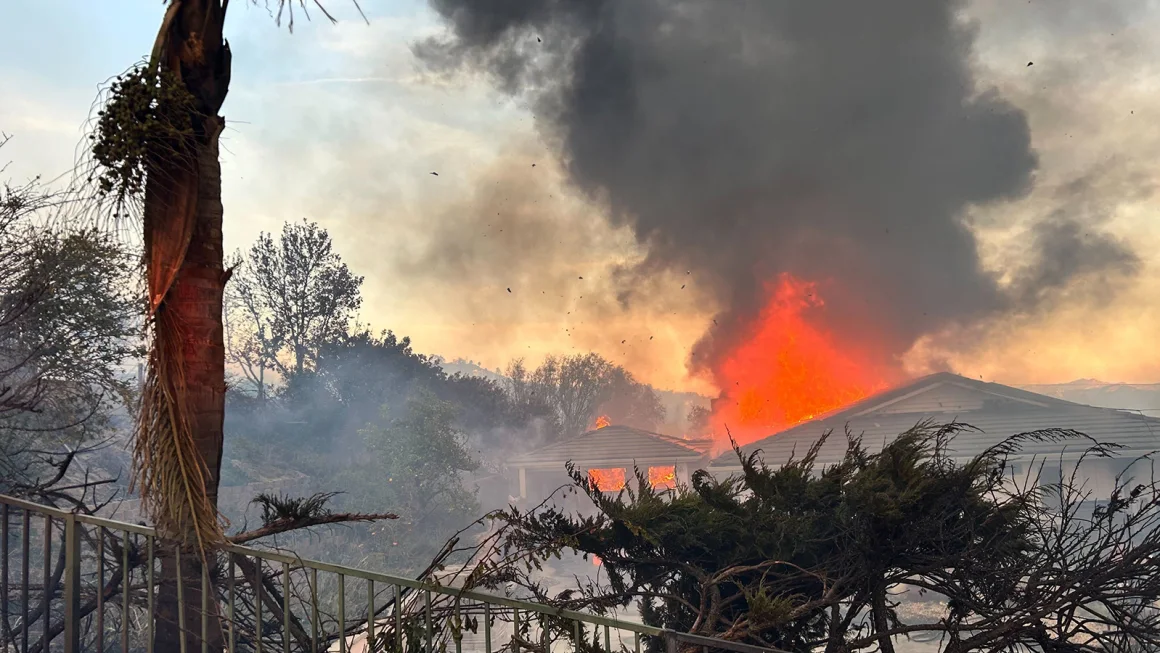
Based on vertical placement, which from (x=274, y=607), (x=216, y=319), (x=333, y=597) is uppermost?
(x=216, y=319)

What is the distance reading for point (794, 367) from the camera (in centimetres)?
3138

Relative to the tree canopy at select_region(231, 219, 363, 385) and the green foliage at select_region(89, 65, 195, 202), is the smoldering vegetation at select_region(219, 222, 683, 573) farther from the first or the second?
the green foliage at select_region(89, 65, 195, 202)

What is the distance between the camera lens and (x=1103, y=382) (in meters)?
41.8

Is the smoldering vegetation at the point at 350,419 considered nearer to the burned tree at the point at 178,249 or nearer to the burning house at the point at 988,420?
the burning house at the point at 988,420

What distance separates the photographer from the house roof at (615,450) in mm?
27938

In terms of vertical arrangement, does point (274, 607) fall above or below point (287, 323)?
below

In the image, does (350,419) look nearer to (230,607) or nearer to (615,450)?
(615,450)

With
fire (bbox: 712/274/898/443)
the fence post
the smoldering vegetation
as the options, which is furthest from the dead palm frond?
fire (bbox: 712/274/898/443)

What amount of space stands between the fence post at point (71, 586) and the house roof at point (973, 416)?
64.4 feet

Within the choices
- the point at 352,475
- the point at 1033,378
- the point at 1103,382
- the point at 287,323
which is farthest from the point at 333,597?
the point at 1103,382

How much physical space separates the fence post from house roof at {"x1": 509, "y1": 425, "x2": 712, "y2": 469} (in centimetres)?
2506

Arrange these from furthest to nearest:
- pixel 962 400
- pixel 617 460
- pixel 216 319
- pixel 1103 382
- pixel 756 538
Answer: pixel 1103 382, pixel 617 460, pixel 962 400, pixel 756 538, pixel 216 319

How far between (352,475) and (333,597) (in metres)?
10.5

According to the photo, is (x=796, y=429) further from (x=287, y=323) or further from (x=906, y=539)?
(x=287, y=323)
